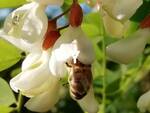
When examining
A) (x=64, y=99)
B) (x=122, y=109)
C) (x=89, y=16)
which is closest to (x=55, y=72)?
(x=89, y=16)

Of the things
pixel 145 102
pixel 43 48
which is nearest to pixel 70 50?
pixel 43 48

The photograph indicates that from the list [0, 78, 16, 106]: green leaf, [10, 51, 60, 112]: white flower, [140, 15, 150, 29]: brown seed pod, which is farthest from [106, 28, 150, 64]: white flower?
[0, 78, 16, 106]: green leaf

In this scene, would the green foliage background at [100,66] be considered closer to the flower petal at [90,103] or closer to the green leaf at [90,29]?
the green leaf at [90,29]

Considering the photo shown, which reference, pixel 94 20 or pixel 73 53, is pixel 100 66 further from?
pixel 73 53

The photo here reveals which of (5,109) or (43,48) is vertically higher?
(43,48)

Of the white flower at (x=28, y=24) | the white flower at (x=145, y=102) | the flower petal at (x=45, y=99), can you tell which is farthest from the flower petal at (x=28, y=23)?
the white flower at (x=145, y=102)

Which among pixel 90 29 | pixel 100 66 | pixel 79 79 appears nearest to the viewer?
pixel 79 79
